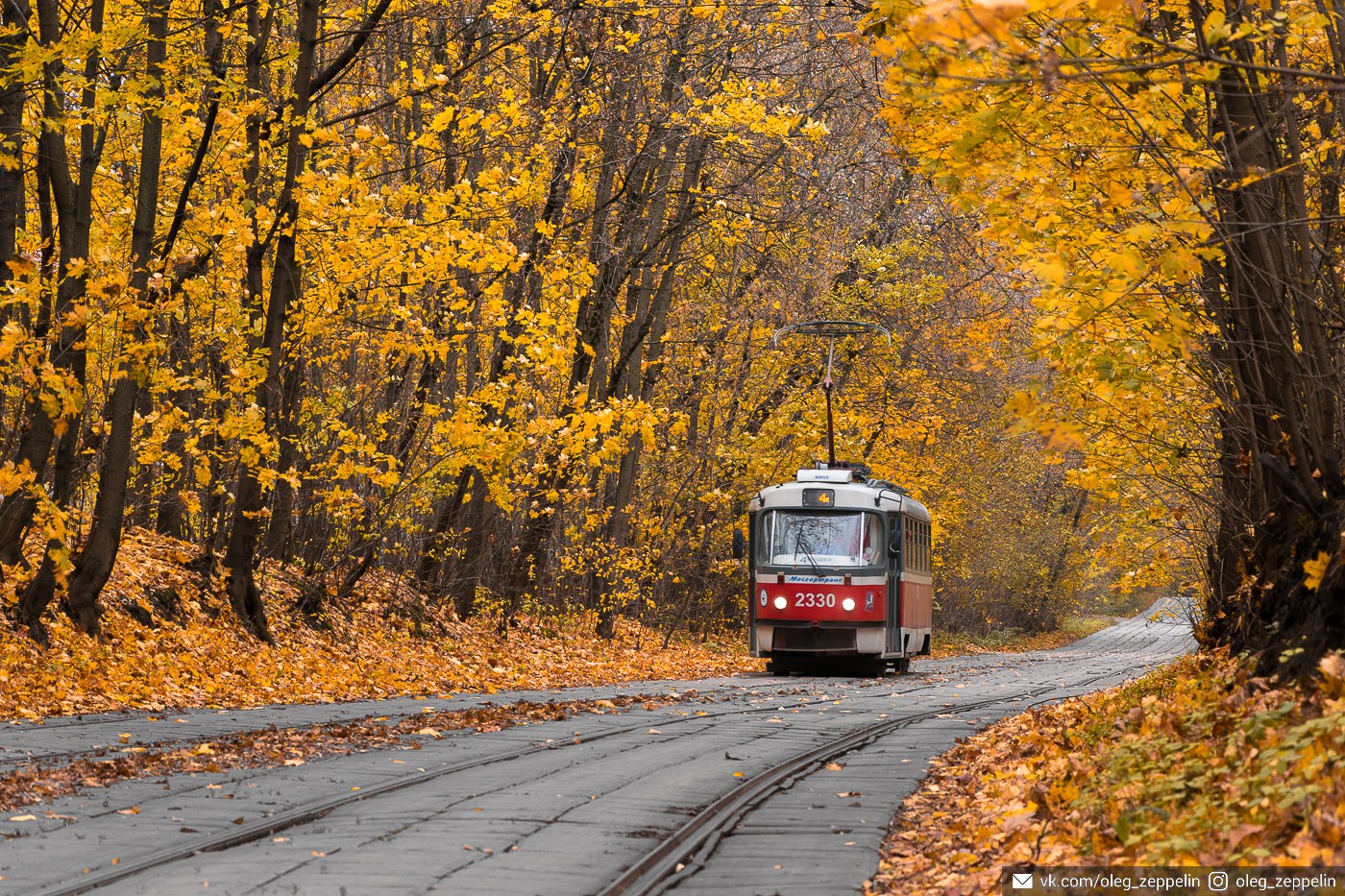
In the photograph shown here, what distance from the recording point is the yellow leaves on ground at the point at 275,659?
14.1 metres

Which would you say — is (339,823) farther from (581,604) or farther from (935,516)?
(935,516)

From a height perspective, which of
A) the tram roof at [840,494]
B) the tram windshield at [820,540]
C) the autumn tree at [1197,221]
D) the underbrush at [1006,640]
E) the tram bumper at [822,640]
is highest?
the autumn tree at [1197,221]

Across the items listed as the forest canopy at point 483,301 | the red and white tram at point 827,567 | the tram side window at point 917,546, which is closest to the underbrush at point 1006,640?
the tram side window at point 917,546

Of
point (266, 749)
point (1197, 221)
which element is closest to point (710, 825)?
point (266, 749)

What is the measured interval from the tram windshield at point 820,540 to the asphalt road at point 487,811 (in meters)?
10.1

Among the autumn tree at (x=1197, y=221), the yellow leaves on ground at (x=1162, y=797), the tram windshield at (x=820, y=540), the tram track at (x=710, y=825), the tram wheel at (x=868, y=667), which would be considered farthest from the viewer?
the tram wheel at (x=868, y=667)

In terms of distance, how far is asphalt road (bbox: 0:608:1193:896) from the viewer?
22.3 ft

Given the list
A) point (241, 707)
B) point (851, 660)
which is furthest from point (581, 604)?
point (241, 707)

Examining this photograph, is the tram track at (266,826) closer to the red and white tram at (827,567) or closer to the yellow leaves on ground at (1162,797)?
the yellow leaves on ground at (1162,797)

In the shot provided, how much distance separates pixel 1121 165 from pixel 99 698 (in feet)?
31.6

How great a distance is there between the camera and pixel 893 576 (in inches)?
1016

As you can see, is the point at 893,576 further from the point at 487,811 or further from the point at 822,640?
the point at 487,811

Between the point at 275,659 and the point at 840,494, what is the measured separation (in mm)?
10669

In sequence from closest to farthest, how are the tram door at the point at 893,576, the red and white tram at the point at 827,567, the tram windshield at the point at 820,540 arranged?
the red and white tram at the point at 827,567 → the tram windshield at the point at 820,540 → the tram door at the point at 893,576
